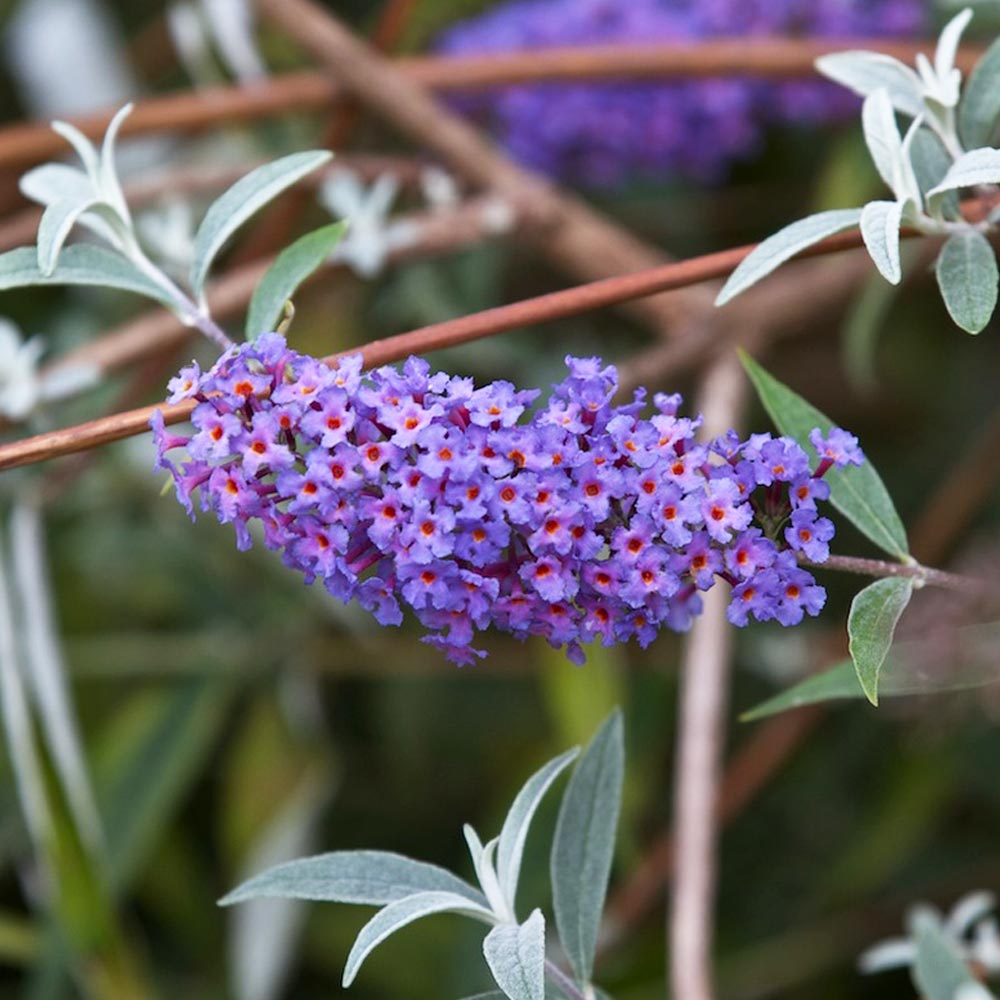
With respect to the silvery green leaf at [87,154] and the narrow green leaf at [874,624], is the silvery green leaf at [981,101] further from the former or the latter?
the silvery green leaf at [87,154]

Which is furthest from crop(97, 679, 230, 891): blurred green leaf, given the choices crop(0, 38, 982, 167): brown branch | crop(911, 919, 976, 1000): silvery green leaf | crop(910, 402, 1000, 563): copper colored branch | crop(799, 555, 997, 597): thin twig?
crop(799, 555, 997, 597): thin twig

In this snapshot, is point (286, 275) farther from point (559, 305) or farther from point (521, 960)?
point (521, 960)

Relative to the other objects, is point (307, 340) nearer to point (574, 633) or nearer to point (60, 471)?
point (60, 471)

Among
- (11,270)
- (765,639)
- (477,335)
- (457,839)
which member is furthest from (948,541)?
(11,270)

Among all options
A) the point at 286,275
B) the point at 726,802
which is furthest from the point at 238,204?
the point at 726,802

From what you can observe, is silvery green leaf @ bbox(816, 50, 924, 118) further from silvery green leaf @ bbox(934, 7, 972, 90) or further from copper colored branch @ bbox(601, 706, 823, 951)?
copper colored branch @ bbox(601, 706, 823, 951)

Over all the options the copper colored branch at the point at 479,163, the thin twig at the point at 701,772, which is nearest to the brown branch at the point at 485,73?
the copper colored branch at the point at 479,163
